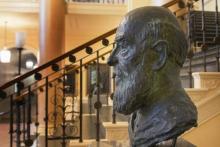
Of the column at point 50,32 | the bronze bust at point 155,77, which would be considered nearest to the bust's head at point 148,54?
the bronze bust at point 155,77

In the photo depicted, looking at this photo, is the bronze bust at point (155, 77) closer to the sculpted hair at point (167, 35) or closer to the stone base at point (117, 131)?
the sculpted hair at point (167, 35)

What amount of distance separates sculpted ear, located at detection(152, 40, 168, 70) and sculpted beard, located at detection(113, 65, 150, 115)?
54 millimetres

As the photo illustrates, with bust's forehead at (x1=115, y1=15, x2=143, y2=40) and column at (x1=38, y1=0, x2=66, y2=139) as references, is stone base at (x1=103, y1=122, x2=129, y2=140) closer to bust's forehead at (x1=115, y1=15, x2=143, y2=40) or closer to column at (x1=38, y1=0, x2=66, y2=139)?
bust's forehead at (x1=115, y1=15, x2=143, y2=40)

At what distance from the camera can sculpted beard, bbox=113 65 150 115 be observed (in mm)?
1161

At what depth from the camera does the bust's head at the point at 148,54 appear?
45.6 inches

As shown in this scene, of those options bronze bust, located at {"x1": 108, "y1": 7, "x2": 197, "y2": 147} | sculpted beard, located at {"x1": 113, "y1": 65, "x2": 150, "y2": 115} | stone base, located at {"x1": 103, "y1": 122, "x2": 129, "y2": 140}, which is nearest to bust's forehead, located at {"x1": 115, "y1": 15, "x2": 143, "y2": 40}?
bronze bust, located at {"x1": 108, "y1": 7, "x2": 197, "y2": 147}

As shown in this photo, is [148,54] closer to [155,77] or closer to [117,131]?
[155,77]

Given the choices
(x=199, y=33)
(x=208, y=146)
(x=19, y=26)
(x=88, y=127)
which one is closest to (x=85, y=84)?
(x=19, y=26)

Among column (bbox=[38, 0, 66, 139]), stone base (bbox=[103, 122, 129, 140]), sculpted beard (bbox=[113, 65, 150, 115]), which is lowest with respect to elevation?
stone base (bbox=[103, 122, 129, 140])

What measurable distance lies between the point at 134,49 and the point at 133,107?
22 cm

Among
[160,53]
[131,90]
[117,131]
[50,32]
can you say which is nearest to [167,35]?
[160,53]

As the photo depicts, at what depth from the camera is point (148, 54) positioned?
1167 mm

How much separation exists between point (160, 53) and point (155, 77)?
0.30 feet

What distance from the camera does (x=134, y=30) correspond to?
46.9 inches
